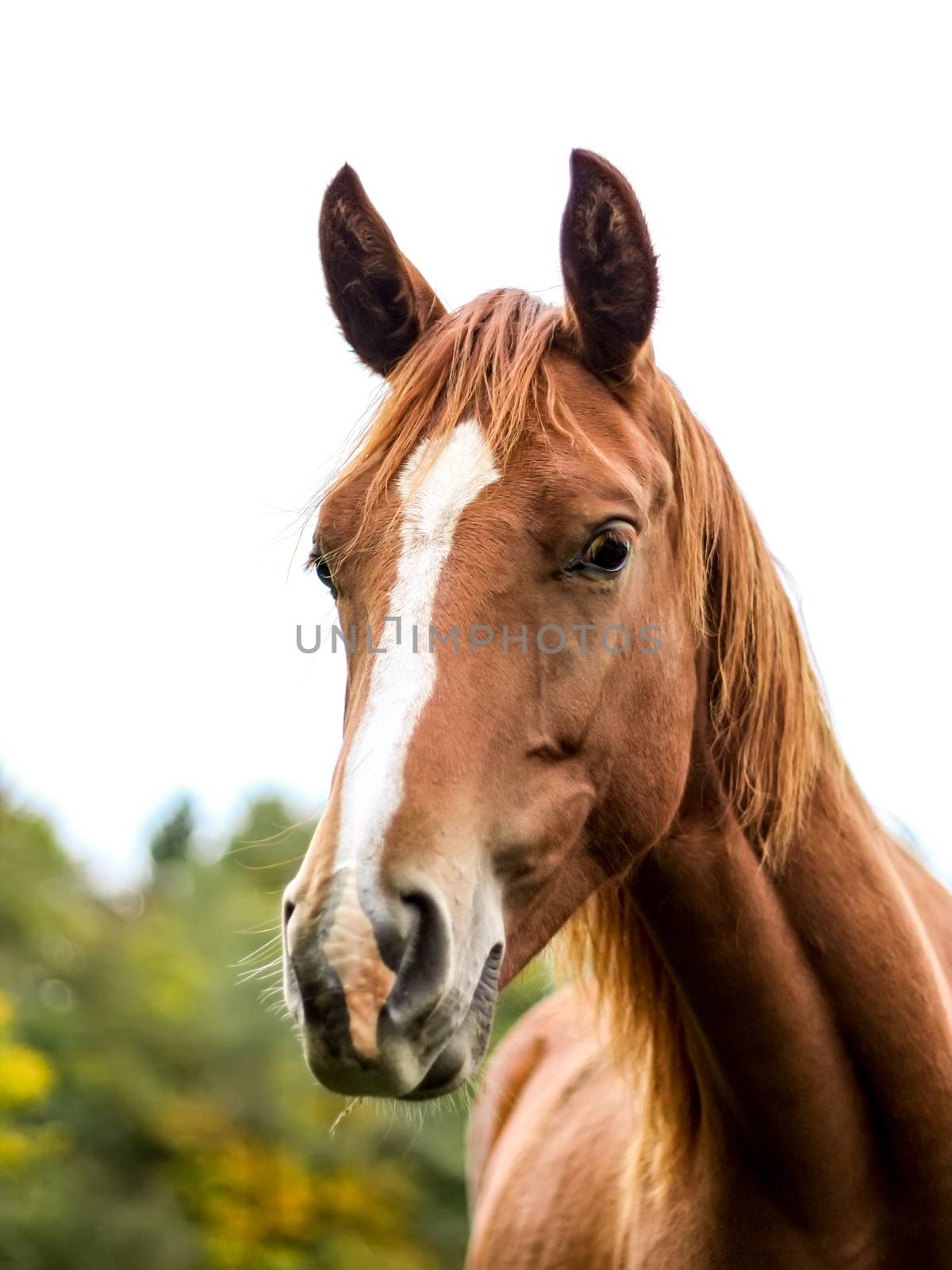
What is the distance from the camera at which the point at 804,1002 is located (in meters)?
2.47

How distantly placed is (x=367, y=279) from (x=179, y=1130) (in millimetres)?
15999

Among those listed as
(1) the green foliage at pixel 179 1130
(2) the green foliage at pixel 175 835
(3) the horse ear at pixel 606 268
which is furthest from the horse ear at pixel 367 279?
(2) the green foliage at pixel 175 835

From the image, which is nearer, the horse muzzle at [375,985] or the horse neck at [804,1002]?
the horse muzzle at [375,985]

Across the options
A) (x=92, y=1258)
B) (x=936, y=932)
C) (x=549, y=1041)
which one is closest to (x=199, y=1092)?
(x=92, y=1258)

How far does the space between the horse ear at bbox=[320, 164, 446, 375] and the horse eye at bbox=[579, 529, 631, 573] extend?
866mm

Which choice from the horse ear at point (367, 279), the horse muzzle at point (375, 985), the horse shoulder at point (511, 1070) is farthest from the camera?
the horse shoulder at point (511, 1070)

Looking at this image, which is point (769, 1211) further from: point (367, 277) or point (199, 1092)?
point (199, 1092)

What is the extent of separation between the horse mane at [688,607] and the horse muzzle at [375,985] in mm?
677

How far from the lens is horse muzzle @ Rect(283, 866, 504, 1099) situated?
5.75ft

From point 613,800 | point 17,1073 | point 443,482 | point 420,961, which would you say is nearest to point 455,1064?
point 420,961

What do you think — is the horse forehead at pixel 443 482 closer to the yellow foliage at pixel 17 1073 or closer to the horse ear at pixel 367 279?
the horse ear at pixel 367 279

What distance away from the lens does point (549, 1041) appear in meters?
4.82

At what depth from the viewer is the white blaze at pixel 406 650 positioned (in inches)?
74.3

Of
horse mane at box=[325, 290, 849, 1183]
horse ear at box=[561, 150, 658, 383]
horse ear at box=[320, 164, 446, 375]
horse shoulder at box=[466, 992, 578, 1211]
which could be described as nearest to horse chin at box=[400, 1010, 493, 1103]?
horse mane at box=[325, 290, 849, 1183]
